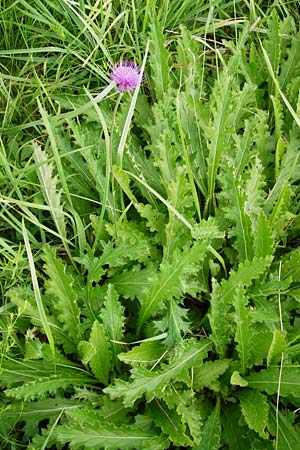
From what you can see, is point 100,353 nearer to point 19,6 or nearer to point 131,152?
point 131,152

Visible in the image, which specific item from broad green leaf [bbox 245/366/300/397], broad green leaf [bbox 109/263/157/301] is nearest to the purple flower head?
broad green leaf [bbox 109/263/157/301]

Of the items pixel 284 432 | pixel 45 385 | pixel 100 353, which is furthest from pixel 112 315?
pixel 284 432

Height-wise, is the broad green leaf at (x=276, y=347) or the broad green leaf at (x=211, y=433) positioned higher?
the broad green leaf at (x=276, y=347)

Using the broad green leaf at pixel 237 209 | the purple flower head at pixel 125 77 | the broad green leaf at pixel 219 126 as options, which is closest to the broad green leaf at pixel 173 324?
the broad green leaf at pixel 237 209

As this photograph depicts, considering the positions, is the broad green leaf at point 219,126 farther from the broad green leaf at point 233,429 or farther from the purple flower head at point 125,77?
the broad green leaf at point 233,429

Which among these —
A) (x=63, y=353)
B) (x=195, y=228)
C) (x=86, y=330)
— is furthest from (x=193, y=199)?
(x=63, y=353)

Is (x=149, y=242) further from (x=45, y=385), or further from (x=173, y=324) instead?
(x=45, y=385)
